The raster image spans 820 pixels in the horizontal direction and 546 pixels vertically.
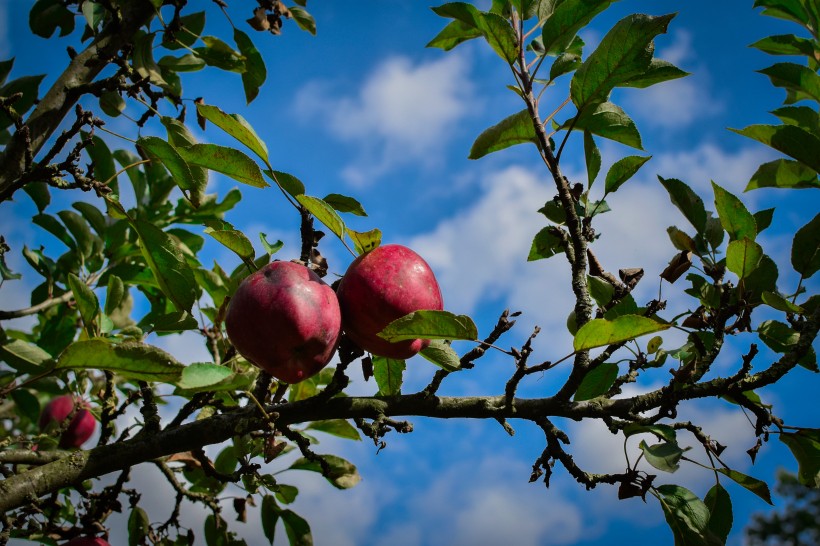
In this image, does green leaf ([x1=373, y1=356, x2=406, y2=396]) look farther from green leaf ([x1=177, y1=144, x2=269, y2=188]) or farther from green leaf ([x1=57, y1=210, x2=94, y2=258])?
green leaf ([x1=57, y1=210, x2=94, y2=258])

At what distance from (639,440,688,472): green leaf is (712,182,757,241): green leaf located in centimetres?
60

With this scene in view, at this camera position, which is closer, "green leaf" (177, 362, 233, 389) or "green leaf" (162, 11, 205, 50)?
"green leaf" (177, 362, 233, 389)

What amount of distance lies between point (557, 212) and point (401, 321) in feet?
2.60

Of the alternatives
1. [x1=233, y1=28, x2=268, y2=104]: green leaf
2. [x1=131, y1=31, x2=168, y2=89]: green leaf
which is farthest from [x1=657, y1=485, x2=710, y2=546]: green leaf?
[x1=131, y1=31, x2=168, y2=89]: green leaf

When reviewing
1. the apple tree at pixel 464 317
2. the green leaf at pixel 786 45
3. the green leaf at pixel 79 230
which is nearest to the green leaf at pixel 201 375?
the apple tree at pixel 464 317

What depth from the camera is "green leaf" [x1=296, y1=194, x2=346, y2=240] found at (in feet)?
4.62

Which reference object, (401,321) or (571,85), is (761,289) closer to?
(571,85)

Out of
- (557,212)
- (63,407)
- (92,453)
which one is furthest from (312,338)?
(63,407)

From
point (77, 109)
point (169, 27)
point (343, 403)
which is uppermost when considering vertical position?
point (169, 27)

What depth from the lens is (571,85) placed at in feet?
5.22

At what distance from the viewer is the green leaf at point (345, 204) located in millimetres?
1612

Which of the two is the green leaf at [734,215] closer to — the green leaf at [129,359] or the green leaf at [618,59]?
the green leaf at [618,59]

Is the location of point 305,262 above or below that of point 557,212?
below

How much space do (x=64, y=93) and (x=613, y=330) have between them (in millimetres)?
1683
